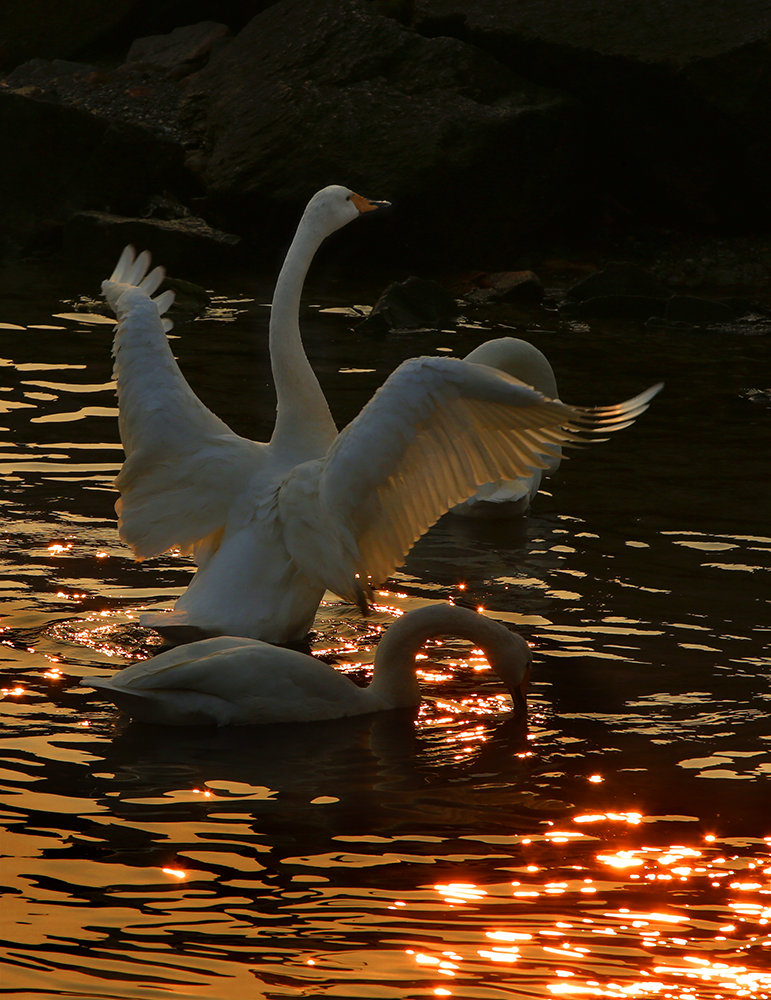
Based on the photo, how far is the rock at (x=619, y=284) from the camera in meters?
14.1

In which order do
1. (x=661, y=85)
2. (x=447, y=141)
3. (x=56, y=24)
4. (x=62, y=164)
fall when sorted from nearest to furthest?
(x=447, y=141), (x=661, y=85), (x=62, y=164), (x=56, y=24)

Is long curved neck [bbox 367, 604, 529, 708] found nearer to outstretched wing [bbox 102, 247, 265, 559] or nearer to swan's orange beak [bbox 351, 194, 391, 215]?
outstretched wing [bbox 102, 247, 265, 559]

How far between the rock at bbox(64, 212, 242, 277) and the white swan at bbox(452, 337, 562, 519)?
639cm

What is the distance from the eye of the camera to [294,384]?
7.16 meters

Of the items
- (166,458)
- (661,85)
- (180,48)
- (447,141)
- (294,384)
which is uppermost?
(180,48)

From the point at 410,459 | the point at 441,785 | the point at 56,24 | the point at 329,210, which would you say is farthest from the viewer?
the point at 56,24

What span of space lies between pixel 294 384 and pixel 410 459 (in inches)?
48.7

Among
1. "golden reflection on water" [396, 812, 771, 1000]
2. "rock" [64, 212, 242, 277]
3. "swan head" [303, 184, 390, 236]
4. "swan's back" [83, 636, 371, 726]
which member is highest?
"rock" [64, 212, 242, 277]

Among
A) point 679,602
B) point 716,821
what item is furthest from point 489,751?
point 679,602

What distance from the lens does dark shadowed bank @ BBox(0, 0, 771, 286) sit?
619 inches

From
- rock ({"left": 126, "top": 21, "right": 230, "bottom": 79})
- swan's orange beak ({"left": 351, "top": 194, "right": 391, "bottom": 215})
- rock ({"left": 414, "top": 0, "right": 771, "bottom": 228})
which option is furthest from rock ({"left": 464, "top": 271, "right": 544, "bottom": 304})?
swan's orange beak ({"left": 351, "top": 194, "right": 391, "bottom": 215})

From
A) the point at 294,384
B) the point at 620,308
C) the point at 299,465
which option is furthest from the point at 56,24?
the point at 299,465

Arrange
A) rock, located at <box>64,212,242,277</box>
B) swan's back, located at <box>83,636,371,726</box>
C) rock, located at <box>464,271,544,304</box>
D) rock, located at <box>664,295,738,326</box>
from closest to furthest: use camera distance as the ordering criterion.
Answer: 1. swan's back, located at <box>83,636,371,726</box>
2. rock, located at <box>664,295,738,326</box>
3. rock, located at <box>464,271,544,304</box>
4. rock, located at <box>64,212,242,277</box>

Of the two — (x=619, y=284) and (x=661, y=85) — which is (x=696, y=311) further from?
(x=661, y=85)
